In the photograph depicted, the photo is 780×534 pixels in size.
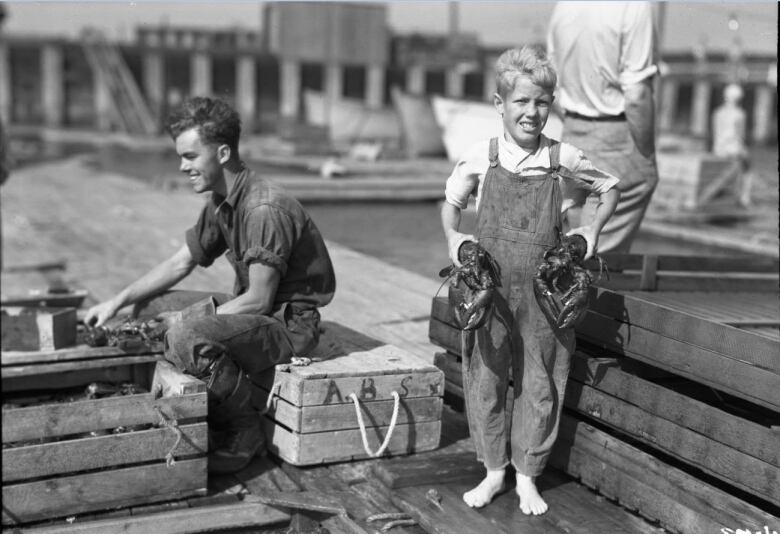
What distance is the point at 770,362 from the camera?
3305 mm

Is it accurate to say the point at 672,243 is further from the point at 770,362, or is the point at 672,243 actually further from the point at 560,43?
the point at 770,362

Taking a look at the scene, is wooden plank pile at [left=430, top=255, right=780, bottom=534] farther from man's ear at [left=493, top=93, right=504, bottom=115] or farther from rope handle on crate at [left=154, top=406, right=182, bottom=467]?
rope handle on crate at [left=154, top=406, right=182, bottom=467]

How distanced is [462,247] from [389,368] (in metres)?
0.95

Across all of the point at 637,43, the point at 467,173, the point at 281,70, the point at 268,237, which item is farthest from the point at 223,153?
the point at 281,70

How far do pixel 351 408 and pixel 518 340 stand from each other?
0.86 metres

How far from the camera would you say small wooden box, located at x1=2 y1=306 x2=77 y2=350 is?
4461mm

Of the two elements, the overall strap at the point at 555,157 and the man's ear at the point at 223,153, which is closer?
the overall strap at the point at 555,157

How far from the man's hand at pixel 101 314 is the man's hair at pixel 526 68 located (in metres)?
2.20

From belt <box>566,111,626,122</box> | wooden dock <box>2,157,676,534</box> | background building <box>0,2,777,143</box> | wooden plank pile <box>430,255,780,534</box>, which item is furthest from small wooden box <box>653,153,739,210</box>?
background building <box>0,2,777,143</box>

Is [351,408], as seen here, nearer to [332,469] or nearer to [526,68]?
[332,469]

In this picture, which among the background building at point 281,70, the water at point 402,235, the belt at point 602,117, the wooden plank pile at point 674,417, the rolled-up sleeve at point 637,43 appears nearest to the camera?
the wooden plank pile at point 674,417

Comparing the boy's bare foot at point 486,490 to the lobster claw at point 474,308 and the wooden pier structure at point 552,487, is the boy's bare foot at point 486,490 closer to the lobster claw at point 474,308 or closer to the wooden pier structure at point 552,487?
the wooden pier structure at point 552,487

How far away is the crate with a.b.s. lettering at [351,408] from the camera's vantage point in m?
4.10

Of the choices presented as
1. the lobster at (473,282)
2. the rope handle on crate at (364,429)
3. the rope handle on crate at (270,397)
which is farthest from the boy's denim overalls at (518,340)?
the rope handle on crate at (270,397)
